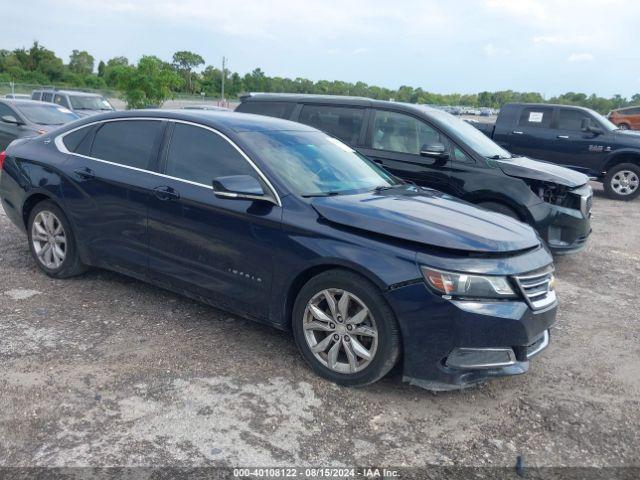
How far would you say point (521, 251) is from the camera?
12.3ft

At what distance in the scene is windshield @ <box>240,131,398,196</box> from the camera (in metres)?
4.23

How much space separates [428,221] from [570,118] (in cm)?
1053

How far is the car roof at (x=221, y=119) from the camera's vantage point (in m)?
4.54

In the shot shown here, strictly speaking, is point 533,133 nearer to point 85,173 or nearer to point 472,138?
point 472,138

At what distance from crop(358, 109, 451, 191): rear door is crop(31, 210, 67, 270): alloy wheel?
365 centimetres

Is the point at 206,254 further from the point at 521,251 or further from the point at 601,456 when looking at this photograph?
the point at 601,456

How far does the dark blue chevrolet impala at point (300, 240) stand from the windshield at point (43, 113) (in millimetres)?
7414

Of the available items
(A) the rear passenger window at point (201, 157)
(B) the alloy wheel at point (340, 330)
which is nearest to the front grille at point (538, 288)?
(B) the alloy wheel at point (340, 330)

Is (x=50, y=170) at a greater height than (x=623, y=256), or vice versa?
(x=50, y=170)

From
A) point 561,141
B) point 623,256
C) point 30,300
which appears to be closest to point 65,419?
point 30,300

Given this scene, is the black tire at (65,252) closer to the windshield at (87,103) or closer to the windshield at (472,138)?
the windshield at (472,138)

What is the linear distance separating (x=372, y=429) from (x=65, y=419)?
1.67 meters

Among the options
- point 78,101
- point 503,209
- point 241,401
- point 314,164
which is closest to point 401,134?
point 503,209

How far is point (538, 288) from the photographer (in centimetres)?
372
